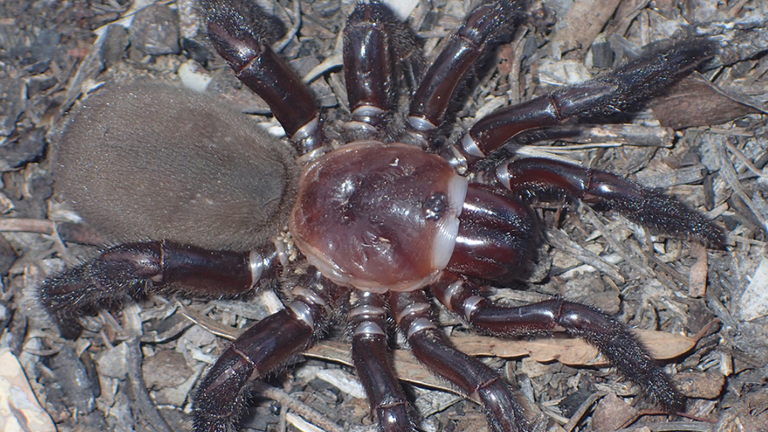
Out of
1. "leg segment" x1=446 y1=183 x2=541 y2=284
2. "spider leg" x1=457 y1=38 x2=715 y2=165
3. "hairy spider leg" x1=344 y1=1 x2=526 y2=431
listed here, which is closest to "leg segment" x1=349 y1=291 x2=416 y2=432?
"hairy spider leg" x1=344 y1=1 x2=526 y2=431

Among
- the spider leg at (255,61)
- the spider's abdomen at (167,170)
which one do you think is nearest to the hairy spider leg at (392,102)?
the spider leg at (255,61)

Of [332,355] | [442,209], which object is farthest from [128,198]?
[442,209]

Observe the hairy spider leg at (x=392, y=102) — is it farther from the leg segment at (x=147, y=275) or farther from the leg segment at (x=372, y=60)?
the leg segment at (x=147, y=275)

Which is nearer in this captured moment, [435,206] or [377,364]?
[377,364]

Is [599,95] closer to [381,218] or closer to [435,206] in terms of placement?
[435,206]

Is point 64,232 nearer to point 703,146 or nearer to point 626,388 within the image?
point 626,388

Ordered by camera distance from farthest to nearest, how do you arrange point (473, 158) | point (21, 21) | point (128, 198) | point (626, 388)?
point (21, 21), point (473, 158), point (626, 388), point (128, 198)

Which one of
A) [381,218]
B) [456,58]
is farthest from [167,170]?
[456,58]

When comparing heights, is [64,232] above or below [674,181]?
below
